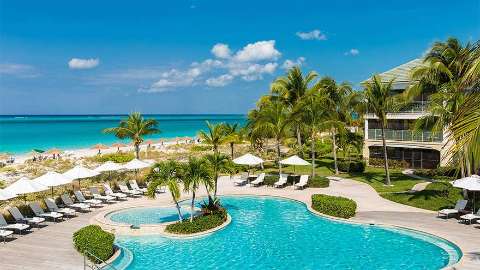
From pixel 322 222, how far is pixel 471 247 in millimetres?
6891

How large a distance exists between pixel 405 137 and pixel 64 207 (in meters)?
28.6

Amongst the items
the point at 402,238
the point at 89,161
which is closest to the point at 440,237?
the point at 402,238

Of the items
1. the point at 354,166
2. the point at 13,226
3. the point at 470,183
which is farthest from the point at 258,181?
the point at 13,226

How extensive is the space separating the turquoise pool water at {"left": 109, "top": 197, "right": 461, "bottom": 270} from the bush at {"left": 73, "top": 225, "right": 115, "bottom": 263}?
25.1 inches

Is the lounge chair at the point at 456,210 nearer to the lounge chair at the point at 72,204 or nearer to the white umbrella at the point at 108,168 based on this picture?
the lounge chair at the point at 72,204

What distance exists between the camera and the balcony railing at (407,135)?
35.1 meters

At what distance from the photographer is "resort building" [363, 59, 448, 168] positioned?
35500 mm

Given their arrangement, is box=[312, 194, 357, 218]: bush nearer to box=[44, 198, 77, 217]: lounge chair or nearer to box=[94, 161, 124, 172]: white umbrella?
box=[44, 198, 77, 217]: lounge chair

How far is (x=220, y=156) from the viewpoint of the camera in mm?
21844

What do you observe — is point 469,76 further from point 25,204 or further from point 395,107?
point 395,107

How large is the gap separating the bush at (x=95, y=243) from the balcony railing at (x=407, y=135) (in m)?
26.9

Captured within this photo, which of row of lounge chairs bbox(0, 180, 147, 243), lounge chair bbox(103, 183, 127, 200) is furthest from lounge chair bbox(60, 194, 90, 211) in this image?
lounge chair bbox(103, 183, 127, 200)

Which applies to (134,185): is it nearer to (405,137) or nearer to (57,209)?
(57,209)

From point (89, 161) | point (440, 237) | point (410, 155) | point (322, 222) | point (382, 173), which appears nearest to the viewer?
point (440, 237)
